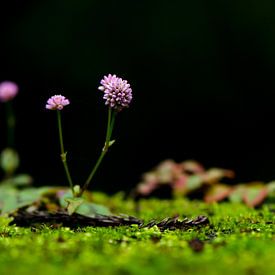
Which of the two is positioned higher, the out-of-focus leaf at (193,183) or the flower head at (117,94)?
the flower head at (117,94)

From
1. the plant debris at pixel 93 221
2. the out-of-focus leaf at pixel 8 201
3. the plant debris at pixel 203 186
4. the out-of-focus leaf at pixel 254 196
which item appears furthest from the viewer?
the plant debris at pixel 203 186

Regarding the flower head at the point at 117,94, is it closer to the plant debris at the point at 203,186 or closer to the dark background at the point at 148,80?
the plant debris at the point at 203,186

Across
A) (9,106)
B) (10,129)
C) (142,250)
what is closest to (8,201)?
(142,250)

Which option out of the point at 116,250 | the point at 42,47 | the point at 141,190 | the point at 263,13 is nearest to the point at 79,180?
the point at 42,47

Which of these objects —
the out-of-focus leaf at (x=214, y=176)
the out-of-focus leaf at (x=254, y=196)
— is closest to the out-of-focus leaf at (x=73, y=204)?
the out-of-focus leaf at (x=254, y=196)

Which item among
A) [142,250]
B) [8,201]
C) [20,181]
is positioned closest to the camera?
[142,250]

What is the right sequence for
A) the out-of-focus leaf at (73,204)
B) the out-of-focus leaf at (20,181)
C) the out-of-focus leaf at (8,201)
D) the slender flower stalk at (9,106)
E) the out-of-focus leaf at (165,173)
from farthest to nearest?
the slender flower stalk at (9,106) → the out-of-focus leaf at (165,173) → the out-of-focus leaf at (20,181) → the out-of-focus leaf at (8,201) → the out-of-focus leaf at (73,204)

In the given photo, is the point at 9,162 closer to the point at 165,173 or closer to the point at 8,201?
the point at 165,173
